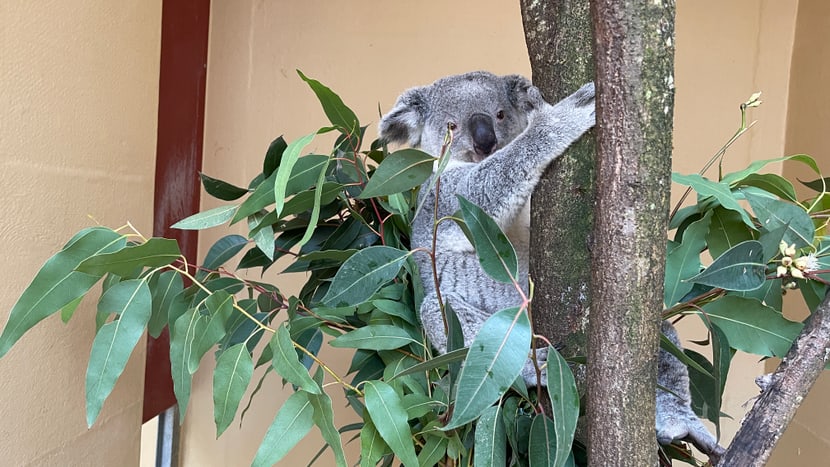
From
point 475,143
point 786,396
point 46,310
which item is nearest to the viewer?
point 786,396

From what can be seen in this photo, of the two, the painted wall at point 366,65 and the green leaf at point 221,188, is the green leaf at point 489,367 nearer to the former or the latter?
the green leaf at point 221,188

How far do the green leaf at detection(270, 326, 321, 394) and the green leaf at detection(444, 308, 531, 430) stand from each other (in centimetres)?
21

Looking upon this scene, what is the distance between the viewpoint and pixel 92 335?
1.31 meters

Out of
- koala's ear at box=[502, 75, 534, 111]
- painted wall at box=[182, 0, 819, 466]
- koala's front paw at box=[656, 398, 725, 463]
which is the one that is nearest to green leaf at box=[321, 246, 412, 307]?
koala's front paw at box=[656, 398, 725, 463]

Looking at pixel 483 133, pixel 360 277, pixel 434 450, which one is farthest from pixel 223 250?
pixel 483 133

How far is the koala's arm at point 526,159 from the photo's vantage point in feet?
3.32

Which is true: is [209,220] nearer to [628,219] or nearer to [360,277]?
[360,277]

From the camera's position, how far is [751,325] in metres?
0.87

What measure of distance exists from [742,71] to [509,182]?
1.45 m

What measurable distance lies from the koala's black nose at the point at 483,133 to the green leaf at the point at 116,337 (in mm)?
874

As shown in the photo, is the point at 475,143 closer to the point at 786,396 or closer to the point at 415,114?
the point at 415,114

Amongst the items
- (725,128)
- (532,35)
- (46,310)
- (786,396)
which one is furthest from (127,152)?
(725,128)

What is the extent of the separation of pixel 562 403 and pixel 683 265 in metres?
0.39

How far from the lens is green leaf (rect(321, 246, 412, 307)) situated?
83 cm
